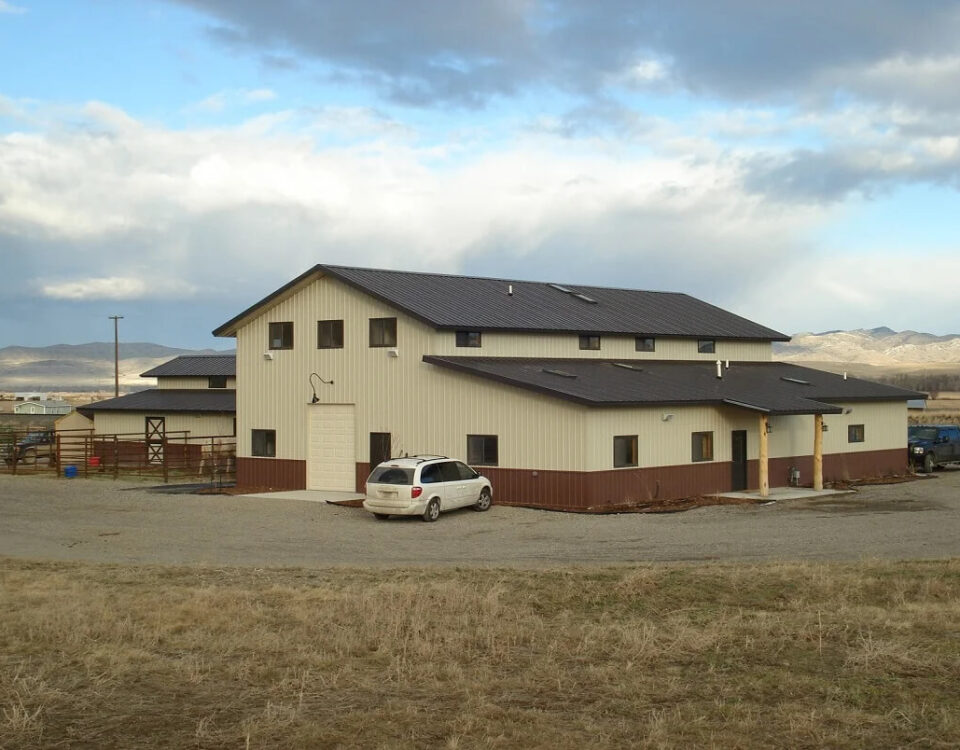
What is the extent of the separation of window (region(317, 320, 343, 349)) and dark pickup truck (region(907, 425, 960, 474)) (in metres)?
24.0

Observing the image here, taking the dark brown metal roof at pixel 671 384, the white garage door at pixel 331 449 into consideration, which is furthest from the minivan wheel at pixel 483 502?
the white garage door at pixel 331 449

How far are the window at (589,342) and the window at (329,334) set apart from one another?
8.47m

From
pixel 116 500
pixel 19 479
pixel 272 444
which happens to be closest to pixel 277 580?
pixel 116 500

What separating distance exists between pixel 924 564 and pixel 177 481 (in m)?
31.0

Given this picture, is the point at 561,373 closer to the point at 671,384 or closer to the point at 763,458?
the point at 671,384

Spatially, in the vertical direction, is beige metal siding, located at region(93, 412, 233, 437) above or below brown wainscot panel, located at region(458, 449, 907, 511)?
above

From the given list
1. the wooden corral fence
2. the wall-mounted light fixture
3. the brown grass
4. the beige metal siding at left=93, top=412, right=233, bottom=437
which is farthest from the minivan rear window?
the beige metal siding at left=93, top=412, right=233, bottom=437

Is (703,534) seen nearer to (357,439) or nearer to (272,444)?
(357,439)

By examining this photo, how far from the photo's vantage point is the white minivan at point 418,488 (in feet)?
94.0

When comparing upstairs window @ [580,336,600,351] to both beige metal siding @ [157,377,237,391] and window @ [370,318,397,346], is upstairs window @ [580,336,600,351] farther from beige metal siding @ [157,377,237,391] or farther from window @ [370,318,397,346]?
beige metal siding @ [157,377,237,391]

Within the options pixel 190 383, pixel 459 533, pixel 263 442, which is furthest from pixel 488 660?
pixel 190 383

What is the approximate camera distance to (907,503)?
32719mm

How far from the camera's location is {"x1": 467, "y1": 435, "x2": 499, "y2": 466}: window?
32906 mm

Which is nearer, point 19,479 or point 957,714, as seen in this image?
point 957,714
